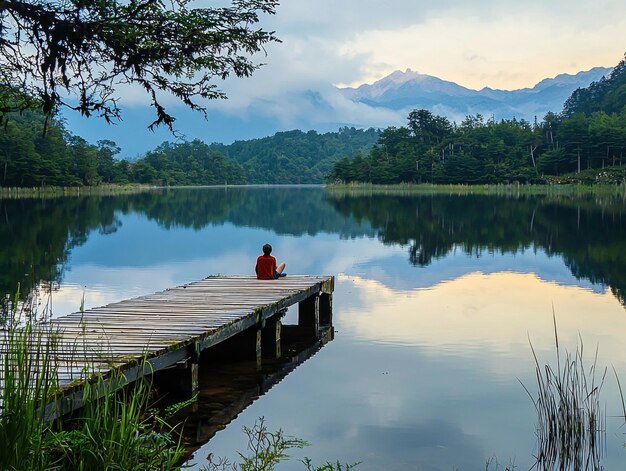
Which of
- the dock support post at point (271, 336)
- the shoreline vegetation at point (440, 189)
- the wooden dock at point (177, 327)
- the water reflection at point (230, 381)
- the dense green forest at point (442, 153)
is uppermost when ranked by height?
the dense green forest at point (442, 153)

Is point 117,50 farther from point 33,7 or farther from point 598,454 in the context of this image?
point 598,454

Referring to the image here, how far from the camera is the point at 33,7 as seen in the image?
6469mm

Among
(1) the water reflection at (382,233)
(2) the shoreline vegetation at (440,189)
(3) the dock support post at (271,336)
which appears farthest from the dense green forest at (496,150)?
(3) the dock support post at (271,336)

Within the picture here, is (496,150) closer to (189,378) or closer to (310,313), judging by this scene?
(310,313)

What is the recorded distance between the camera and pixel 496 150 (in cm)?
9950

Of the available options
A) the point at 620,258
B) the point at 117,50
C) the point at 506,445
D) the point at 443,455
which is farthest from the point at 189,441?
the point at 620,258

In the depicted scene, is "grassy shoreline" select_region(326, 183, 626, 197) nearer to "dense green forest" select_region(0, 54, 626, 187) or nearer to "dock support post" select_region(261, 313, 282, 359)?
"dense green forest" select_region(0, 54, 626, 187)

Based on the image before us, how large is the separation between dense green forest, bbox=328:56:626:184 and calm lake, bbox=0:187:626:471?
54997 millimetres

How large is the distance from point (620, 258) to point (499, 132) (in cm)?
8659

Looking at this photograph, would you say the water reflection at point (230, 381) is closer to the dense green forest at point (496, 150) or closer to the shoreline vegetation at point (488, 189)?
the shoreline vegetation at point (488, 189)

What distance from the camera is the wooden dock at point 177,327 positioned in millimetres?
6650

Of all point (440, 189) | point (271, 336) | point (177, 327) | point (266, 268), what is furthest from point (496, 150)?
point (177, 327)

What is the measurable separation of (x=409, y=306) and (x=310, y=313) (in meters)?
3.13

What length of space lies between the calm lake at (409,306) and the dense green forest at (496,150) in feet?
180
